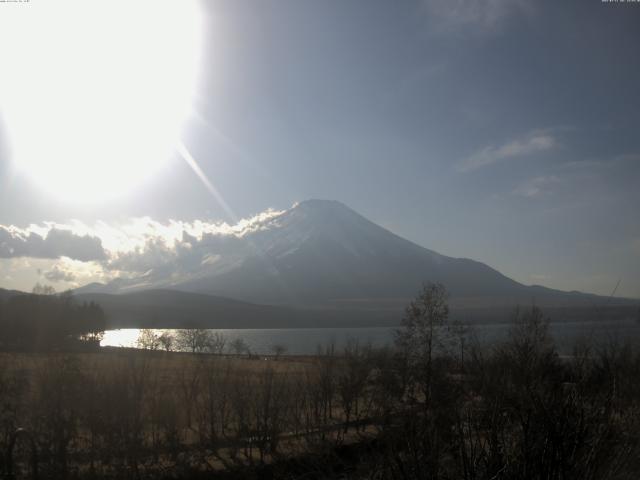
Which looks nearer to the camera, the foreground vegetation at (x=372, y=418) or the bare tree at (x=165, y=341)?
the foreground vegetation at (x=372, y=418)

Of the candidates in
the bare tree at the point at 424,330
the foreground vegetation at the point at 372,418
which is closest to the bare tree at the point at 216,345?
the bare tree at the point at 424,330

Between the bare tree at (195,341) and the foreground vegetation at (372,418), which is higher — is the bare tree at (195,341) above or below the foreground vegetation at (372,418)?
below

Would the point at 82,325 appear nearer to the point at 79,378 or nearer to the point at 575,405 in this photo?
the point at 79,378

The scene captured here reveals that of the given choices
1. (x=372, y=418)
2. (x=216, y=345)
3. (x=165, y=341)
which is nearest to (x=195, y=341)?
(x=216, y=345)

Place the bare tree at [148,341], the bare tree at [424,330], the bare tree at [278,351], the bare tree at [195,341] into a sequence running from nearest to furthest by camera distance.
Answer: the bare tree at [424,330]
the bare tree at [148,341]
the bare tree at [278,351]
the bare tree at [195,341]

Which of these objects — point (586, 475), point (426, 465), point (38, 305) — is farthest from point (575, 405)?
point (38, 305)

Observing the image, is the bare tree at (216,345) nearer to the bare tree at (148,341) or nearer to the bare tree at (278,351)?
the bare tree at (278,351)

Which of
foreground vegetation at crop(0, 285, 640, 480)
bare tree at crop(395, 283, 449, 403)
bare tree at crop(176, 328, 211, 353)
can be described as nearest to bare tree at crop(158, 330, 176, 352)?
bare tree at crop(176, 328, 211, 353)
